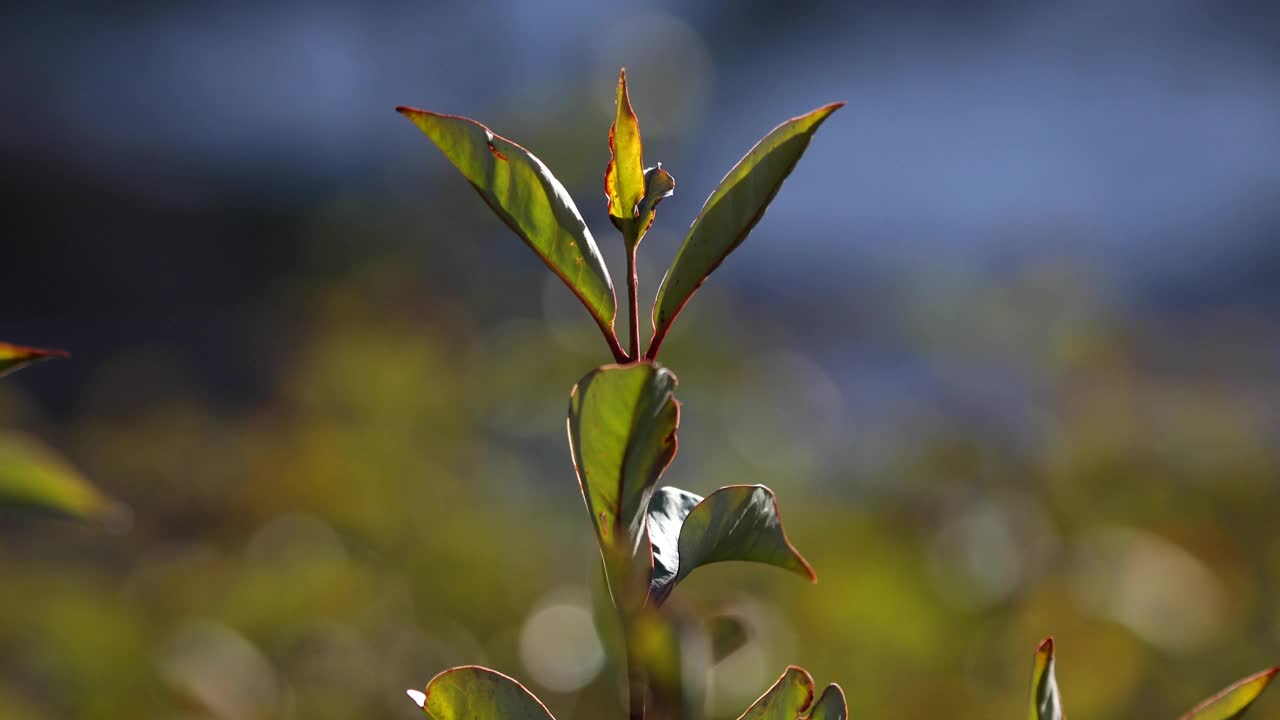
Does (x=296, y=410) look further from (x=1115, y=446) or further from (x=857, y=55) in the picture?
(x=857, y=55)

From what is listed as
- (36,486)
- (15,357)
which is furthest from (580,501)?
(15,357)

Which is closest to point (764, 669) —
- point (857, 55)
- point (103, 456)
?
point (103, 456)

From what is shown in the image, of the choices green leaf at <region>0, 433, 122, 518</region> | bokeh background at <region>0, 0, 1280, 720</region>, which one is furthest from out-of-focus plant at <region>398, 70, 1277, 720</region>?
green leaf at <region>0, 433, 122, 518</region>

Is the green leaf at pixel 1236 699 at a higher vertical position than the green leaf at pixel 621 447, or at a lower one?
lower

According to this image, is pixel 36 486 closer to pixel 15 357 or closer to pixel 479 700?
pixel 15 357

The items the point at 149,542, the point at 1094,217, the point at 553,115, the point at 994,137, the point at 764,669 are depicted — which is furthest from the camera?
the point at 994,137

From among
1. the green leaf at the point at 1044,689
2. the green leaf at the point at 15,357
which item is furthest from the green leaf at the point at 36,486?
the green leaf at the point at 1044,689

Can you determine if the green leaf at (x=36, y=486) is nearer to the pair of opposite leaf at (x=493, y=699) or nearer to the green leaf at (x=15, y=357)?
the green leaf at (x=15, y=357)
